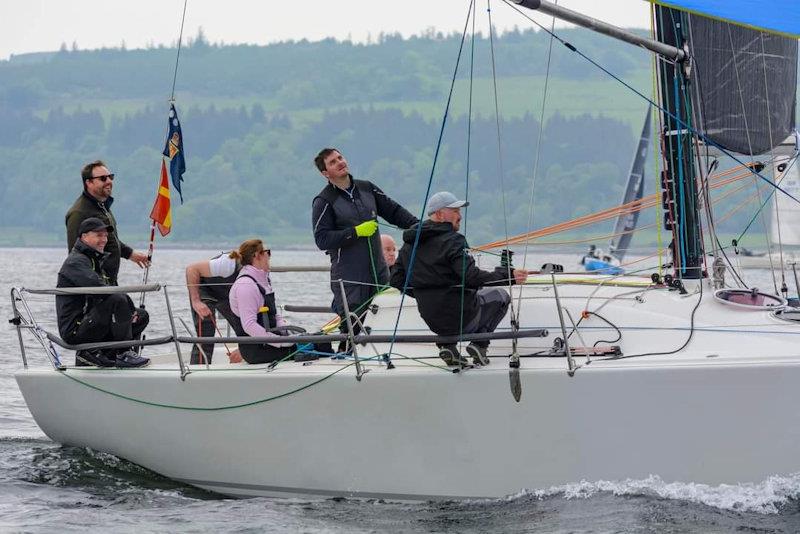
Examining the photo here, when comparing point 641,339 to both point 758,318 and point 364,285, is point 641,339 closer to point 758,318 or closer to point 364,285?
point 758,318

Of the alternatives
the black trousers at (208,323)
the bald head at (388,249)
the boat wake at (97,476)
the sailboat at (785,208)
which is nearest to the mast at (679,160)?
the sailboat at (785,208)

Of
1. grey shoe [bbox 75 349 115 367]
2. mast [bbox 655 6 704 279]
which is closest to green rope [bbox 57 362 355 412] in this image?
grey shoe [bbox 75 349 115 367]

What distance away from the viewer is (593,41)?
155000 mm

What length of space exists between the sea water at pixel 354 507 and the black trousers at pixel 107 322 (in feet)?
2.45

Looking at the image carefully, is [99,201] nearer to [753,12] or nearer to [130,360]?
[130,360]

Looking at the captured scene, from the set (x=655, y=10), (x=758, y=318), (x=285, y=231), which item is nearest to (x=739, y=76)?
(x=655, y=10)

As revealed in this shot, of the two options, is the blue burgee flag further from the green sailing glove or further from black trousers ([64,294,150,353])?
the green sailing glove

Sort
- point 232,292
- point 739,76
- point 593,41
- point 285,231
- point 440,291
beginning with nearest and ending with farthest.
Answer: point 440,291 → point 232,292 → point 739,76 → point 285,231 → point 593,41

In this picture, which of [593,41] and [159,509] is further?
[593,41]

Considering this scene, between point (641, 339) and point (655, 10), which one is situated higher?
point (655, 10)

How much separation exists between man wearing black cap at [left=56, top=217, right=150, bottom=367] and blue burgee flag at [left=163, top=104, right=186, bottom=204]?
4.70ft

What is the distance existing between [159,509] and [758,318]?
3506mm

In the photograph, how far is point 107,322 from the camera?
7.86 metres

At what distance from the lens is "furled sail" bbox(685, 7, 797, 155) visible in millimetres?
8227
